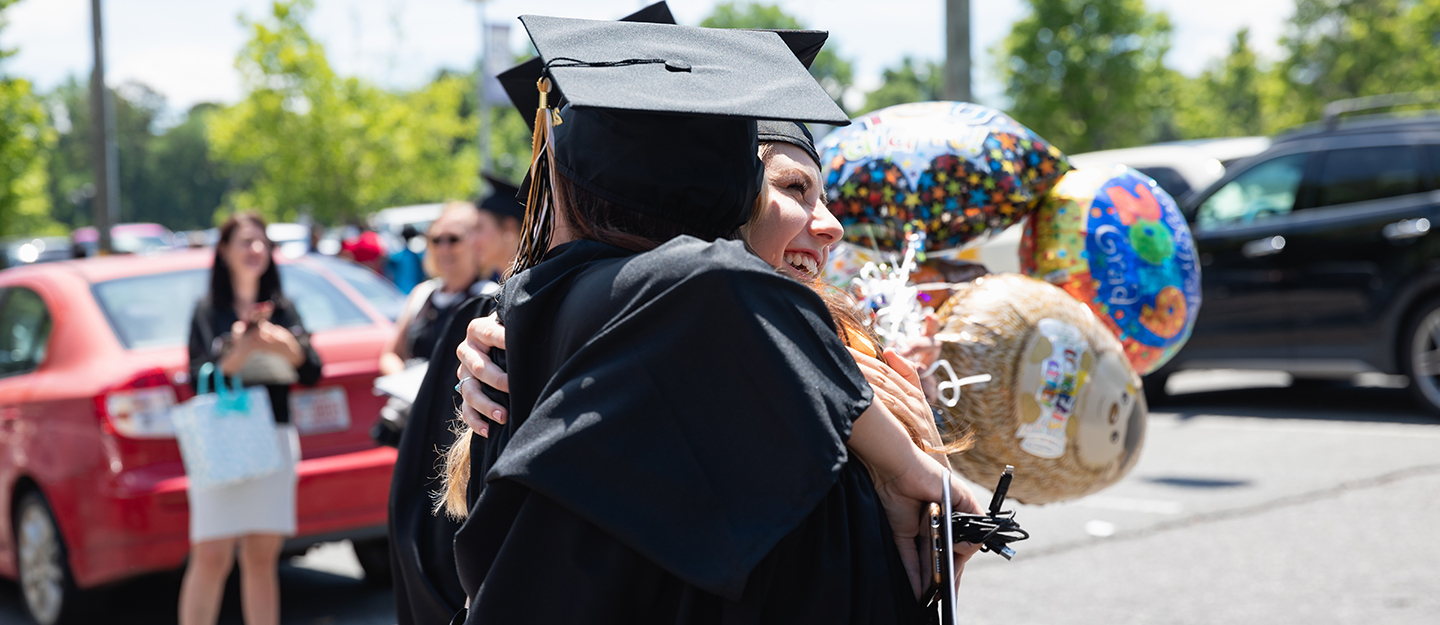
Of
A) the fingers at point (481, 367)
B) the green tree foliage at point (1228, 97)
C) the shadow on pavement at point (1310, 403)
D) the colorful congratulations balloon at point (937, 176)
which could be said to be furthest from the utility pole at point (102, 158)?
the green tree foliage at point (1228, 97)

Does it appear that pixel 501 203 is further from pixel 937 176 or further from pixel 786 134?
pixel 786 134

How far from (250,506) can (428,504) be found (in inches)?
92.7

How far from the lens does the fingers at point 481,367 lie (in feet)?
5.02

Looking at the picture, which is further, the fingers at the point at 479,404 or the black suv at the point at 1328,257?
the black suv at the point at 1328,257

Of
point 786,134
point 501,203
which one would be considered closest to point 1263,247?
point 501,203

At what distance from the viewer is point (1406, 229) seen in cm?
760

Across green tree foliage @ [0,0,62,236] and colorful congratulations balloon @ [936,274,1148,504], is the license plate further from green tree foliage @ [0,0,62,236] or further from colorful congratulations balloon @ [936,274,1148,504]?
green tree foliage @ [0,0,62,236]

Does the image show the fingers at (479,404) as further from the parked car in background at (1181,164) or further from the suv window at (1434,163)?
the parked car in background at (1181,164)

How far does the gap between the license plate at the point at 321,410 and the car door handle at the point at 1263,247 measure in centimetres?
636

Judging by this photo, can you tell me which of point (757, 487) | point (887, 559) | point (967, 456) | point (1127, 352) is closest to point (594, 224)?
point (757, 487)

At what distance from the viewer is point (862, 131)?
8.25ft

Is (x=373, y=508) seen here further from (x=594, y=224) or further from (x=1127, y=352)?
(x=594, y=224)

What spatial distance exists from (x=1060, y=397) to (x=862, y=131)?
29.5 inches

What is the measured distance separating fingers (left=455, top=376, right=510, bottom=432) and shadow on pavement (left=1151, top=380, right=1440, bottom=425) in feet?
25.2
